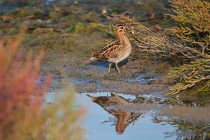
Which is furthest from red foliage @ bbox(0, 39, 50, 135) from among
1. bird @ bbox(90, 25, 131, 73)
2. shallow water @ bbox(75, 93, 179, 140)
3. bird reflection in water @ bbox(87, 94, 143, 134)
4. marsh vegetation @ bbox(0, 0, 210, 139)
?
bird @ bbox(90, 25, 131, 73)

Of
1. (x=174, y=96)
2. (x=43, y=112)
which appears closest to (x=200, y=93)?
(x=174, y=96)

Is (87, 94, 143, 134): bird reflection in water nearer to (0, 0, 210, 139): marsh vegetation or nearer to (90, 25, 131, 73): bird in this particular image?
(0, 0, 210, 139): marsh vegetation

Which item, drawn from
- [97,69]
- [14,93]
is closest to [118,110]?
[97,69]

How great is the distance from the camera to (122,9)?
65.0 ft

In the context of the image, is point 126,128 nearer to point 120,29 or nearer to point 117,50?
point 117,50

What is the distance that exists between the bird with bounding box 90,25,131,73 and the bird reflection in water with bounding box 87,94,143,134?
5.08 feet

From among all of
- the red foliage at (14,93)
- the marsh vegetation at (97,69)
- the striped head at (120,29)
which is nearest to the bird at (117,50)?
the striped head at (120,29)

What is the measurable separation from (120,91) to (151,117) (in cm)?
166

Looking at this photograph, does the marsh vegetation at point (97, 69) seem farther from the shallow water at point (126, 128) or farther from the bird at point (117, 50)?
the bird at point (117, 50)

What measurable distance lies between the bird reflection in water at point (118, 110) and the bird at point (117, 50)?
155cm

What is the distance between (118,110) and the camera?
34.9 feet

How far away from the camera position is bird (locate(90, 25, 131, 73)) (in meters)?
13.0

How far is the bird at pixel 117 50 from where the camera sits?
A: 13.0 metres

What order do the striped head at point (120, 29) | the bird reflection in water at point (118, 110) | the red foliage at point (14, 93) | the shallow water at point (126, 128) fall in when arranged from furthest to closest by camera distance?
the striped head at point (120, 29) → the bird reflection in water at point (118, 110) → the shallow water at point (126, 128) → the red foliage at point (14, 93)
